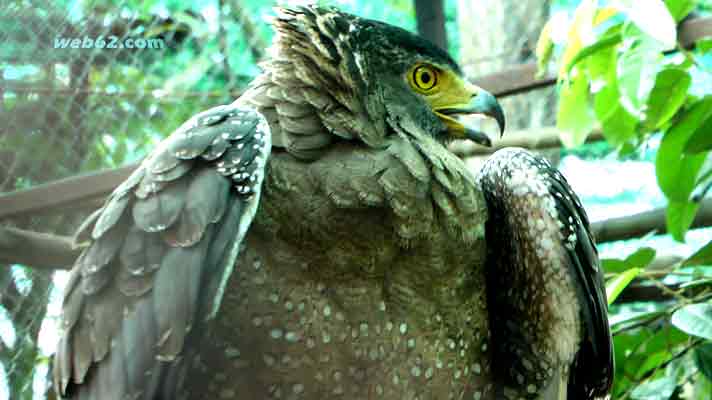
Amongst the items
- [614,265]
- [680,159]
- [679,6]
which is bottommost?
[614,265]

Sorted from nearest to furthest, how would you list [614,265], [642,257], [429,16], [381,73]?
[381,73] → [642,257] → [614,265] → [429,16]

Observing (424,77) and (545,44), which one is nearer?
(424,77)

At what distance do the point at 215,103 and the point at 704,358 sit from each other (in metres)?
2.69

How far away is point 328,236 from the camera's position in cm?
257

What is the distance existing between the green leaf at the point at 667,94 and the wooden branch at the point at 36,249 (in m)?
2.18

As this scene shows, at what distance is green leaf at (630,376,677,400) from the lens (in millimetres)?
3430

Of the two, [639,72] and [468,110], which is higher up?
[639,72]

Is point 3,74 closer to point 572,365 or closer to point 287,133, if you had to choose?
point 287,133

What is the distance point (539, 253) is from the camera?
→ 2906 mm

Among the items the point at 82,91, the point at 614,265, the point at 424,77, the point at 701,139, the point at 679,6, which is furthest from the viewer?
the point at 82,91

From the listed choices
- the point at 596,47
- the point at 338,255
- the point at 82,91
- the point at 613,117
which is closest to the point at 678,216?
the point at 613,117

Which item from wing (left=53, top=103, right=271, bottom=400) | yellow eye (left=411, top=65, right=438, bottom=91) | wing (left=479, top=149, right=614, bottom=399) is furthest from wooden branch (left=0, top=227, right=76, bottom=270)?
wing (left=479, top=149, right=614, bottom=399)

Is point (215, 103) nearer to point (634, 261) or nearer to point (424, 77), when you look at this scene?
point (424, 77)

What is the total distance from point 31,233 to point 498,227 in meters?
1.67
